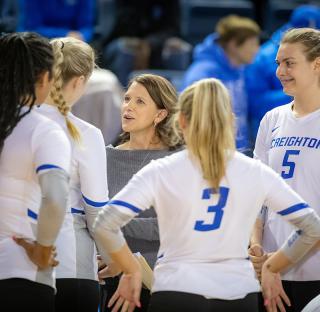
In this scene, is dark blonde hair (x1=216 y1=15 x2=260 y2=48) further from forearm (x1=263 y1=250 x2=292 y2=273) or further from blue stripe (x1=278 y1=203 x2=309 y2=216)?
blue stripe (x1=278 y1=203 x2=309 y2=216)

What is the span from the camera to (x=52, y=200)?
3.19 metres

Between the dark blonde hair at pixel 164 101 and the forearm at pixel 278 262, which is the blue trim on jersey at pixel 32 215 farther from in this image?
the dark blonde hair at pixel 164 101

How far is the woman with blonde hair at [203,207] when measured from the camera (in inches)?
130

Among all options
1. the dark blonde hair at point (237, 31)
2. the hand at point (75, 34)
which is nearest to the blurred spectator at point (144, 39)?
the hand at point (75, 34)

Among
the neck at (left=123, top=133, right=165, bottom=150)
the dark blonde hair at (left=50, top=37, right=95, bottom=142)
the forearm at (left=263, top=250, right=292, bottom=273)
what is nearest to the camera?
the forearm at (left=263, top=250, right=292, bottom=273)

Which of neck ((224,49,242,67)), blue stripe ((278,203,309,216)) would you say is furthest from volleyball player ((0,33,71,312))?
neck ((224,49,242,67))

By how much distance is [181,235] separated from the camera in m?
3.31

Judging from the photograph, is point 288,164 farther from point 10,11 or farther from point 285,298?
point 10,11

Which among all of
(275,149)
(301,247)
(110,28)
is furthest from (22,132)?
(110,28)

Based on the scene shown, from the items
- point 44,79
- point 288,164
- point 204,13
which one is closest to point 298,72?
point 288,164

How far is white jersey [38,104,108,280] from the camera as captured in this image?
3.71 metres

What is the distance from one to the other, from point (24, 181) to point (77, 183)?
61cm

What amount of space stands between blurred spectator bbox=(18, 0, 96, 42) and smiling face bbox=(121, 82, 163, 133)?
488 cm

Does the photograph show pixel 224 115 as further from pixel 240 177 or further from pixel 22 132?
pixel 22 132
